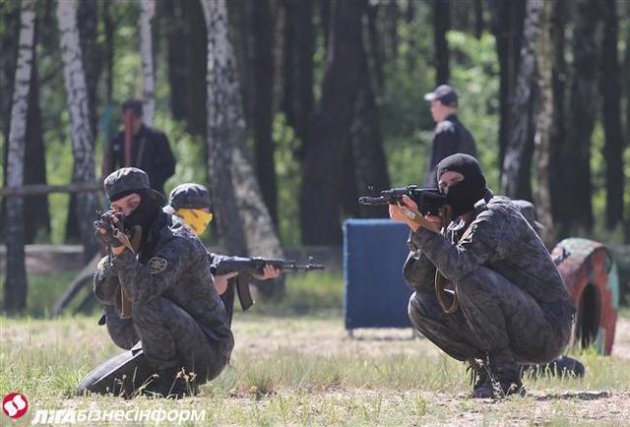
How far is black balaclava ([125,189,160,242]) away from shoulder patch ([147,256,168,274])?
21 centimetres

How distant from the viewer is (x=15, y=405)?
9.26 m

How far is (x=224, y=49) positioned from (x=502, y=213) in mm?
10500

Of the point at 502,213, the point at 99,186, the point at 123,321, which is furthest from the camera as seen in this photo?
the point at 99,186

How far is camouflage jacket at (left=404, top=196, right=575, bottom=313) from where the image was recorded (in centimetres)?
980

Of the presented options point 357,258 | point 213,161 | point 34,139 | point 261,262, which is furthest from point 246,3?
point 261,262

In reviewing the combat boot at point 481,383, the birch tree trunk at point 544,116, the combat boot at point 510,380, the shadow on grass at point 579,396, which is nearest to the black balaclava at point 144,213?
the combat boot at point 481,383

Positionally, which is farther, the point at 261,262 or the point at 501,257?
the point at 261,262

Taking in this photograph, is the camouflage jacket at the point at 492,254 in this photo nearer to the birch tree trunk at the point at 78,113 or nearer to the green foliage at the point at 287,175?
the birch tree trunk at the point at 78,113

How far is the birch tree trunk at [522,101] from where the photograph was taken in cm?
2028

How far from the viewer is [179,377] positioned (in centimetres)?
1026

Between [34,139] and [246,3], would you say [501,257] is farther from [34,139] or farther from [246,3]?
[246,3]

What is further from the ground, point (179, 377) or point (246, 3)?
point (246, 3)

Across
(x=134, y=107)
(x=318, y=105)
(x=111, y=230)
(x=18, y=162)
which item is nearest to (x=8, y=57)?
(x=318, y=105)

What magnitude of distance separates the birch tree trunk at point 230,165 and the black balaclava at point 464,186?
32.5ft
